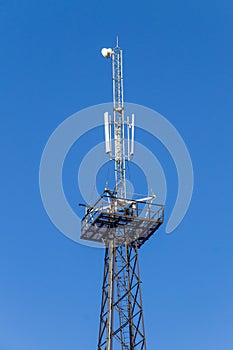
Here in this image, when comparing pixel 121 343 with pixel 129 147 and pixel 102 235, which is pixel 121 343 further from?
pixel 129 147

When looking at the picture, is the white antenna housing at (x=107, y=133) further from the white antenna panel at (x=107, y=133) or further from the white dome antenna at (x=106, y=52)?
the white dome antenna at (x=106, y=52)

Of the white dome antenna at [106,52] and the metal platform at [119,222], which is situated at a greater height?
the white dome antenna at [106,52]

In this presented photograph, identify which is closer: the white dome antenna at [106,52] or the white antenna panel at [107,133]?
the white antenna panel at [107,133]

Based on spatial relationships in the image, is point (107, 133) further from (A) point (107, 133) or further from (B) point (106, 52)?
(B) point (106, 52)

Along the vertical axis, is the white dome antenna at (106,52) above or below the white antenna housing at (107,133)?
above

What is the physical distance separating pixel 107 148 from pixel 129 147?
7.83 feet

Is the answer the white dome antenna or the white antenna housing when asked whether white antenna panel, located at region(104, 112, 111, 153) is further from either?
the white dome antenna

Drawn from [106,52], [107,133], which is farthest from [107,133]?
[106,52]

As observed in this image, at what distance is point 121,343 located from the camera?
282ft

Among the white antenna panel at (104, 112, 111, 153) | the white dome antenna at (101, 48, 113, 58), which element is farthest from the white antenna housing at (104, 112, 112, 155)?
the white dome antenna at (101, 48, 113, 58)

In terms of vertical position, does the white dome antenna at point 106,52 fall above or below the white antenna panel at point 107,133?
above

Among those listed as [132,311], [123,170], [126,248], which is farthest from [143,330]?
[123,170]

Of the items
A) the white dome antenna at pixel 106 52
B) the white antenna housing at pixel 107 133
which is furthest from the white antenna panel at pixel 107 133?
the white dome antenna at pixel 106 52

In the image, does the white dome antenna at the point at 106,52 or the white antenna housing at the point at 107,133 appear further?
the white dome antenna at the point at 106,52
